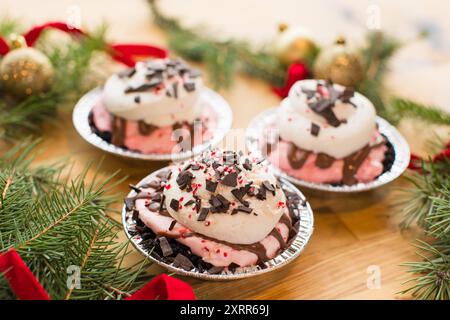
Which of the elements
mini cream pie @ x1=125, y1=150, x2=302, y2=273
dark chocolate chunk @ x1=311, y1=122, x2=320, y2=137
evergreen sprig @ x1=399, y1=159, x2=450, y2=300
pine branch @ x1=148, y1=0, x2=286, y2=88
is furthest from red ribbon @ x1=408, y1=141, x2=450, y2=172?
pine branch @ x1=148, y1=0, x2=286, y2=88

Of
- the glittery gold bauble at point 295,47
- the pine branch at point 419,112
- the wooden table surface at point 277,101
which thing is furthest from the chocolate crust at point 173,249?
the glittery gold bauble at point 295,47

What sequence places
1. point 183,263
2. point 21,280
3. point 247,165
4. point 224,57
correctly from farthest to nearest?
1. point 224,57
2. point 247,165
3. point 183,263
4. point 21,280

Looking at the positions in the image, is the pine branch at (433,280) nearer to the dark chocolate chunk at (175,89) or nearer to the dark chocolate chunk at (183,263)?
the dark chocolate chunk at (183,263)

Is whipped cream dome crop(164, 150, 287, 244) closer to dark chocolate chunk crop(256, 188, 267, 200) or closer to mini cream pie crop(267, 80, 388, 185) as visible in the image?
dark chocolate chunk crop(256, 188, 267, 200)

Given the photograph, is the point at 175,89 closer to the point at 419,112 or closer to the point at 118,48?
the point at 118,48

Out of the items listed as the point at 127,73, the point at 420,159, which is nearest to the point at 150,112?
the point at 127,73

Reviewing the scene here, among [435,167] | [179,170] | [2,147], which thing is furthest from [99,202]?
[435,167]
